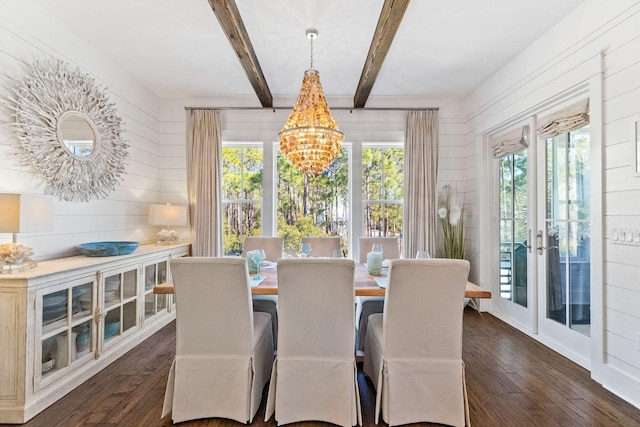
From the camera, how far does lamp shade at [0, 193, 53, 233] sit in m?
2.01

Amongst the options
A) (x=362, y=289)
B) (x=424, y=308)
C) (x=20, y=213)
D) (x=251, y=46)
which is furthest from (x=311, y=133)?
(x=20, y=213)

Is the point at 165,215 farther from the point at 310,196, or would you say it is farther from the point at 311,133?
the point at 311,133

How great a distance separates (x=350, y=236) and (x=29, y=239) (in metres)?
3.27

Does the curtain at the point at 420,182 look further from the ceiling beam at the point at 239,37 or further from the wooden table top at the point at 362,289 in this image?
the wooden table top at the point at 362,289

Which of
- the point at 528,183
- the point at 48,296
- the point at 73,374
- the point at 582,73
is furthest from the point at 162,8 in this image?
the point at 528,183

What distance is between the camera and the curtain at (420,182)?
435 centimetres

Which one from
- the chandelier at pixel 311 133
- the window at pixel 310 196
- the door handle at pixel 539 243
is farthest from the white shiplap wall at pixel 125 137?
the door handle at pixel 539 243

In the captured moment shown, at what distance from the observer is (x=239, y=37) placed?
2.75m

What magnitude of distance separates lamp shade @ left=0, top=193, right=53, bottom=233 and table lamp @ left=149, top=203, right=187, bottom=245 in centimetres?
168

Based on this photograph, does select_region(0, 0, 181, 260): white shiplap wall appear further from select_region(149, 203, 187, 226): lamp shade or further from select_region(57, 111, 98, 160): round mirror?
select_region(57, 111, 98, 160): round mirror

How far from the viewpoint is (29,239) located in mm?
2473

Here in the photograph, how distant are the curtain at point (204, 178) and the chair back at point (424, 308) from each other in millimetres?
2983

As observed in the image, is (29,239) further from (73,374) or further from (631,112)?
(631,112)

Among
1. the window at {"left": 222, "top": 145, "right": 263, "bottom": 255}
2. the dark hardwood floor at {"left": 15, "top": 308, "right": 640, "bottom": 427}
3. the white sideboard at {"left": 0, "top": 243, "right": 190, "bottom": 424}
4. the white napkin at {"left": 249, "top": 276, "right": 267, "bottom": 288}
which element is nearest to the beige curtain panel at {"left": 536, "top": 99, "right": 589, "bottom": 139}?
the dark hardwood floor at {"left": 15, "top": 308, "right": 640, "bottom": 427}
